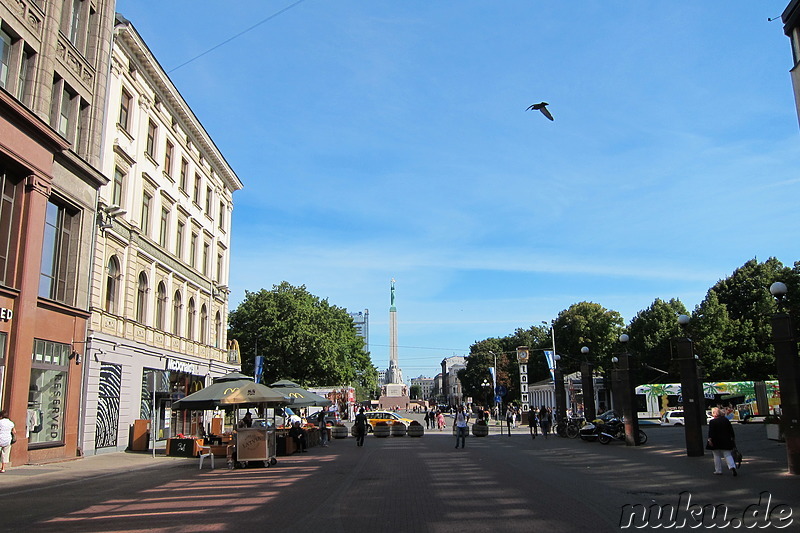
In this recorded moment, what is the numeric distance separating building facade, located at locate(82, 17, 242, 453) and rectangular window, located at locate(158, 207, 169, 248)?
7 centimetres

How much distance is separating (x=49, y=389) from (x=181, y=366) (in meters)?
12.5

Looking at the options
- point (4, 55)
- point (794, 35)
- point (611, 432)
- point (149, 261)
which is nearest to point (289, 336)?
point (149, 261)

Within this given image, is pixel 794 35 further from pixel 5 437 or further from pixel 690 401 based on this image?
pixel 5 437

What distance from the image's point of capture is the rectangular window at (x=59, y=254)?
2116 cm

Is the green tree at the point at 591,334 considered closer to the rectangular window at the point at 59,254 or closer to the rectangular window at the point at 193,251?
the rectangular window at the point at 193,251

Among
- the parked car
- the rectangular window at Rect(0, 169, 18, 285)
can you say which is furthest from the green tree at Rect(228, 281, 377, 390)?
the rectangular window at Rect(0, 169, 18, 285)

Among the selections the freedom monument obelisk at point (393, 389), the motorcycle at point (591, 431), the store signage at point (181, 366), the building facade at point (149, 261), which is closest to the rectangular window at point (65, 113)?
the building facade at point (149, 261)

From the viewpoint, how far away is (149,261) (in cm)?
3039

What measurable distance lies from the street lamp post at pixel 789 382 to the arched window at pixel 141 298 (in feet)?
84.4

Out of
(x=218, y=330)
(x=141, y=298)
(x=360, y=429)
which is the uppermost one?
(x=141, y=298)

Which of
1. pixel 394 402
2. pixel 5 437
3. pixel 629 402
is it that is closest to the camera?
pixel 5 437

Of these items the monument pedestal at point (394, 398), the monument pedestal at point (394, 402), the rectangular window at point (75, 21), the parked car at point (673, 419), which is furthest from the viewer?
the monument pedestal at point (394, 398)

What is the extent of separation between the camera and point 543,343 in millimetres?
85750

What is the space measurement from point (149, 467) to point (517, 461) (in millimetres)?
11791
